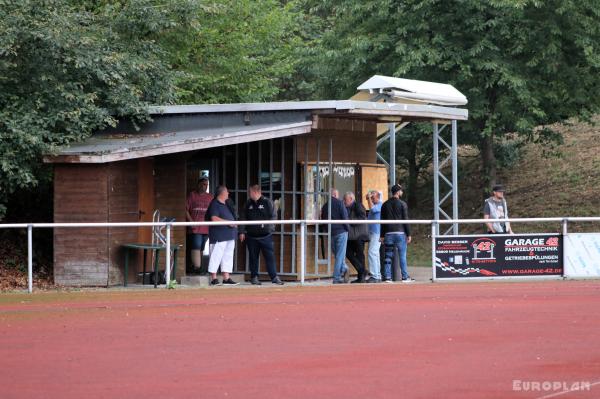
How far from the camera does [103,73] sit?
21812mm

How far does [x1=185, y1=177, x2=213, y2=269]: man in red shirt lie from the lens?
21234 millimetres

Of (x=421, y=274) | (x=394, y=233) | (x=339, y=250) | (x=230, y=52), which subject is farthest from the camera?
(x=230, y=52)

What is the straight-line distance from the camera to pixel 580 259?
20359mm

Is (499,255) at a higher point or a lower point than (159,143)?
lower

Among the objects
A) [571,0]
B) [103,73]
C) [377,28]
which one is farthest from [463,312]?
[377,28]

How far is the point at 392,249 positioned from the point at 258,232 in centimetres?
259

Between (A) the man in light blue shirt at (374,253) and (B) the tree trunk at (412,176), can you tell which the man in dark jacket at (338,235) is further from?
(B) the tree trunk at (412,176)

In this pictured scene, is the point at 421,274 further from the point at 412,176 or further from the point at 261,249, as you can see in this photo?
the point at 412,176

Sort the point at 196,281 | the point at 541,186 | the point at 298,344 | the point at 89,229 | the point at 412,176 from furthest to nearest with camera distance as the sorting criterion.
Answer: the point at 412,176, the point at 541,186, the point at 196,281, the point at 89,229, the point at 298,344

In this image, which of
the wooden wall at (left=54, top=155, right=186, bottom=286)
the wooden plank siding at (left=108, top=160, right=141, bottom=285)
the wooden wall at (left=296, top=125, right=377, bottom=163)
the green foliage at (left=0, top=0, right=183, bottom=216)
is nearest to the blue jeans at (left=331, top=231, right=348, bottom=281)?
the wooden wall at (left=296, top=125, right=377, bottom=163)

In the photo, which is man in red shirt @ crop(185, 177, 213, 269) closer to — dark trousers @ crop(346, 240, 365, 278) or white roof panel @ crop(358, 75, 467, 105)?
dark trousers @ crop(346, 240, 365, 278)

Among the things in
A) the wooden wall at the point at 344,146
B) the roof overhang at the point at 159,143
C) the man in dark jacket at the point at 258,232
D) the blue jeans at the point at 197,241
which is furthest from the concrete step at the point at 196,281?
the wooden wall at the point at 344,146

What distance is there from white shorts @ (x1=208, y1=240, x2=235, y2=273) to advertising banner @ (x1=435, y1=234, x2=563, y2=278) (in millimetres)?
3580

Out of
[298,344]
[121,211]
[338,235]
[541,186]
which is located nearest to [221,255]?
[121,211]
